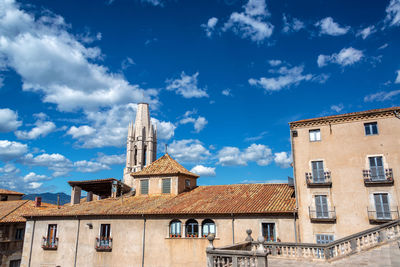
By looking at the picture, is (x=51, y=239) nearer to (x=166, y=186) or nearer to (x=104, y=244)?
(x=104, y=244)

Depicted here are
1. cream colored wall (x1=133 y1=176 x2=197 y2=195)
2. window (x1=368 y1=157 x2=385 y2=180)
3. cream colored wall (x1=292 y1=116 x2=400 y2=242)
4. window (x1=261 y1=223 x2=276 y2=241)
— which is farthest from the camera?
cream colored wall (x1=133 y1=176 x2=197 y2=195)

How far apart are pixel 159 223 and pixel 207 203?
15.5 feet

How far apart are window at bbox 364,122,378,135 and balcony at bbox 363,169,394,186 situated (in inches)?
120

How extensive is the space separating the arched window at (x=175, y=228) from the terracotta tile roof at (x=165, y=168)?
287 inches

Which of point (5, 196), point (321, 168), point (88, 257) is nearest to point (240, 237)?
point (321, 168)

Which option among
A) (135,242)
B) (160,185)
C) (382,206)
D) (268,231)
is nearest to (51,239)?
(135,242)

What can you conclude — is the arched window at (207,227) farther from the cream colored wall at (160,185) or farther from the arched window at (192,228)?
the cream colored wall at (160,185)

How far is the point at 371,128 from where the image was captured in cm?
2406

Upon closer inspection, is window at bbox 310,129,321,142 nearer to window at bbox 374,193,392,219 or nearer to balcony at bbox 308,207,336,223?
balcony at bbox 308,207,336,223

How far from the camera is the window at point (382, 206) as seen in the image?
72.7 feet

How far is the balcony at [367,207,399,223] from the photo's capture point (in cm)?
2169

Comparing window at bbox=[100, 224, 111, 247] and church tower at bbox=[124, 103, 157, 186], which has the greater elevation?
church tower at bbox=[124, 103, 157, 186]

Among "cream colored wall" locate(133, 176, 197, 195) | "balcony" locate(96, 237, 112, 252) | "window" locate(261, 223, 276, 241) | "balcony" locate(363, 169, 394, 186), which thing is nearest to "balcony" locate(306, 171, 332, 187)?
"balcony" locate(363, 169, 394, 186)

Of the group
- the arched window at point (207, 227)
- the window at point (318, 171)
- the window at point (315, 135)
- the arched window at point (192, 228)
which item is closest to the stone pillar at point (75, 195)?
the arched window at point (192, 228)
